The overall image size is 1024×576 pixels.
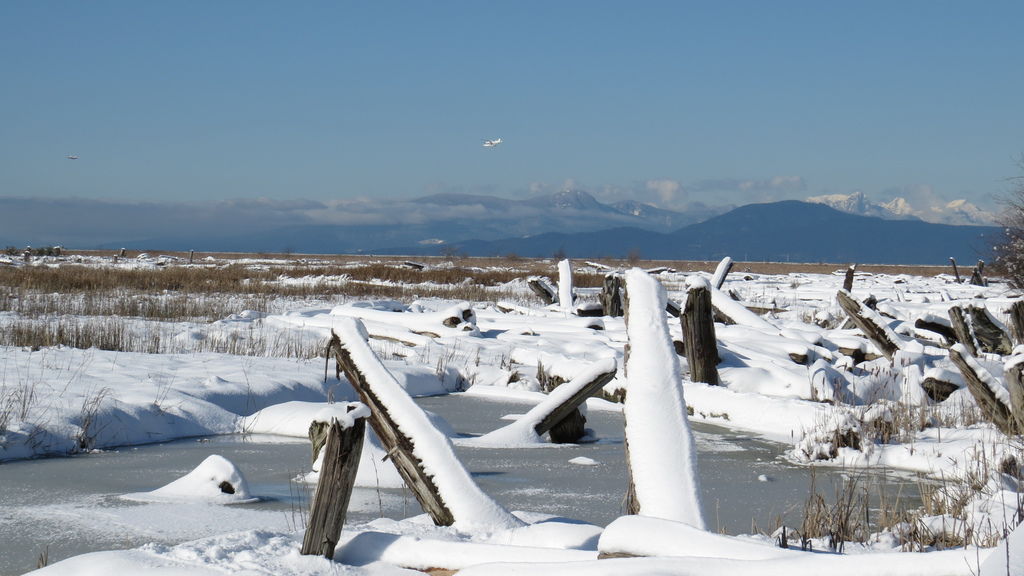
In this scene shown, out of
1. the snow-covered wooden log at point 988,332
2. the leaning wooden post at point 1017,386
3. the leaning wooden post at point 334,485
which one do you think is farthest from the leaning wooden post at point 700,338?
the leaning wooden post at point 334,485

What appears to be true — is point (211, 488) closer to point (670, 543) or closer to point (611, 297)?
point (670, 543)

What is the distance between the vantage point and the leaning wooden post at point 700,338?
962 cm

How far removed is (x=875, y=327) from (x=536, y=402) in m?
4.24

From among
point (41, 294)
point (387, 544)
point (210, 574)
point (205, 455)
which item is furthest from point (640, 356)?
point (41, 294)

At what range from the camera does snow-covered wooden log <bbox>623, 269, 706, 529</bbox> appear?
10.3ft

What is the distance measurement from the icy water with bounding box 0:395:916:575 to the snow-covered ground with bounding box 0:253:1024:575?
0.85ft

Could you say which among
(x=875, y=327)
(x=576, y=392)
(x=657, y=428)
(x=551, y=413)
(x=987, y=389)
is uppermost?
(x=657, y=428)

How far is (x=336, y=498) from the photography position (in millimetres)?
3252

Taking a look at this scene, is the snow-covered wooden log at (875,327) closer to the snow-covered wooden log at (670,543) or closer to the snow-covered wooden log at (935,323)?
the snow-covered wooden log at (935,323)

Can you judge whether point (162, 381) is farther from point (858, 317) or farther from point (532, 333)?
point (858, 317)

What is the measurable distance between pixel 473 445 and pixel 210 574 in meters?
4.45

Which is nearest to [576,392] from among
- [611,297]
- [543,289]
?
[611,297]

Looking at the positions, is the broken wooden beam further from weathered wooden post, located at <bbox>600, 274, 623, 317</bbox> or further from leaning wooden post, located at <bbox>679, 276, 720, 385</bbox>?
weathered wooden post, located at <bbox>600, 274, 623, 317</bbox>

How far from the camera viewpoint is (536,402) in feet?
34.2
